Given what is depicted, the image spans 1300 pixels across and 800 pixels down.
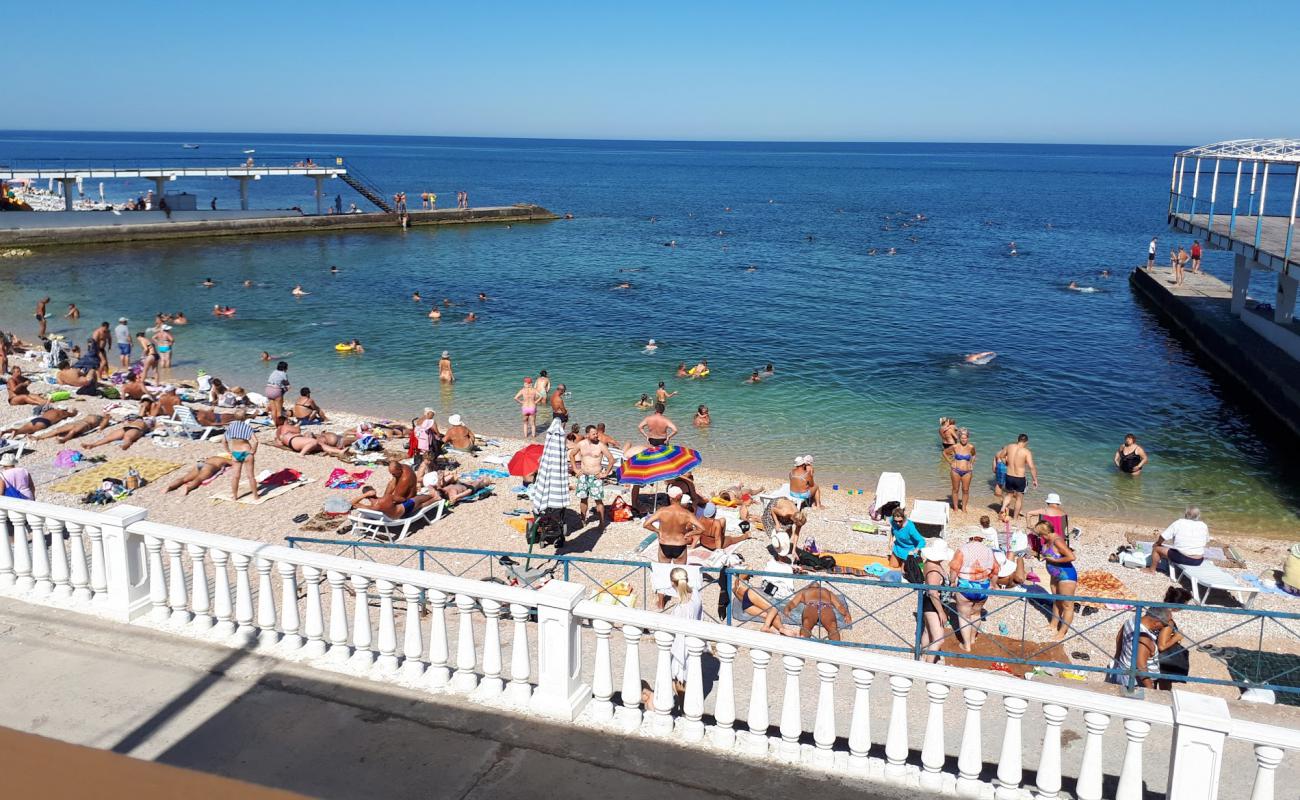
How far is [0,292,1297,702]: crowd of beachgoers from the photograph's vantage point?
428 inches

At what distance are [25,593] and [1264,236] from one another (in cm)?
3023

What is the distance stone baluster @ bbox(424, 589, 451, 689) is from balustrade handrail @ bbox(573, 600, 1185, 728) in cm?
100

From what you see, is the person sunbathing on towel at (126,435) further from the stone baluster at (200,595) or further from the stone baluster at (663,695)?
the stone baluster at (663,695)

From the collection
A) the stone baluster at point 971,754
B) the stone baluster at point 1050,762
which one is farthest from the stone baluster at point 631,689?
the stone baluster at point 1050,762

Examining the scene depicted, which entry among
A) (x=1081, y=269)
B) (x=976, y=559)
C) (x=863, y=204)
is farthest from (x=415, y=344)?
(x=863, y=204)

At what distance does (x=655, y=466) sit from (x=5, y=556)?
8.24 m

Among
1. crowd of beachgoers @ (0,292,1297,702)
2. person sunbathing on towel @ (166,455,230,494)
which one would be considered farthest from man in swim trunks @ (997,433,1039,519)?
person sunbathing on towel @ (166,455,230,494)

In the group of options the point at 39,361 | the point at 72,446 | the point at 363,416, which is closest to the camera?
the point at 72,446

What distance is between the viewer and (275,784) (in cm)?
551

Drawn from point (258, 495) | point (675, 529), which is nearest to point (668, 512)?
point (675, 529)

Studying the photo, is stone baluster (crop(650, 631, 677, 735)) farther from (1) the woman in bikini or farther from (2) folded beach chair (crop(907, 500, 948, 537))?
(1) the woman in bikini

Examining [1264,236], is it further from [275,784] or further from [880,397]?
[275,784]

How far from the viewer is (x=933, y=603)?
33.4ft

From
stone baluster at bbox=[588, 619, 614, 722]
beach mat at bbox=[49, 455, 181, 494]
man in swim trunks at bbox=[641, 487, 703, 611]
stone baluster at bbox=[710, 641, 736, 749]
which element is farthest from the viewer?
beach mat at bbox=[49, 455, 181, 494]
